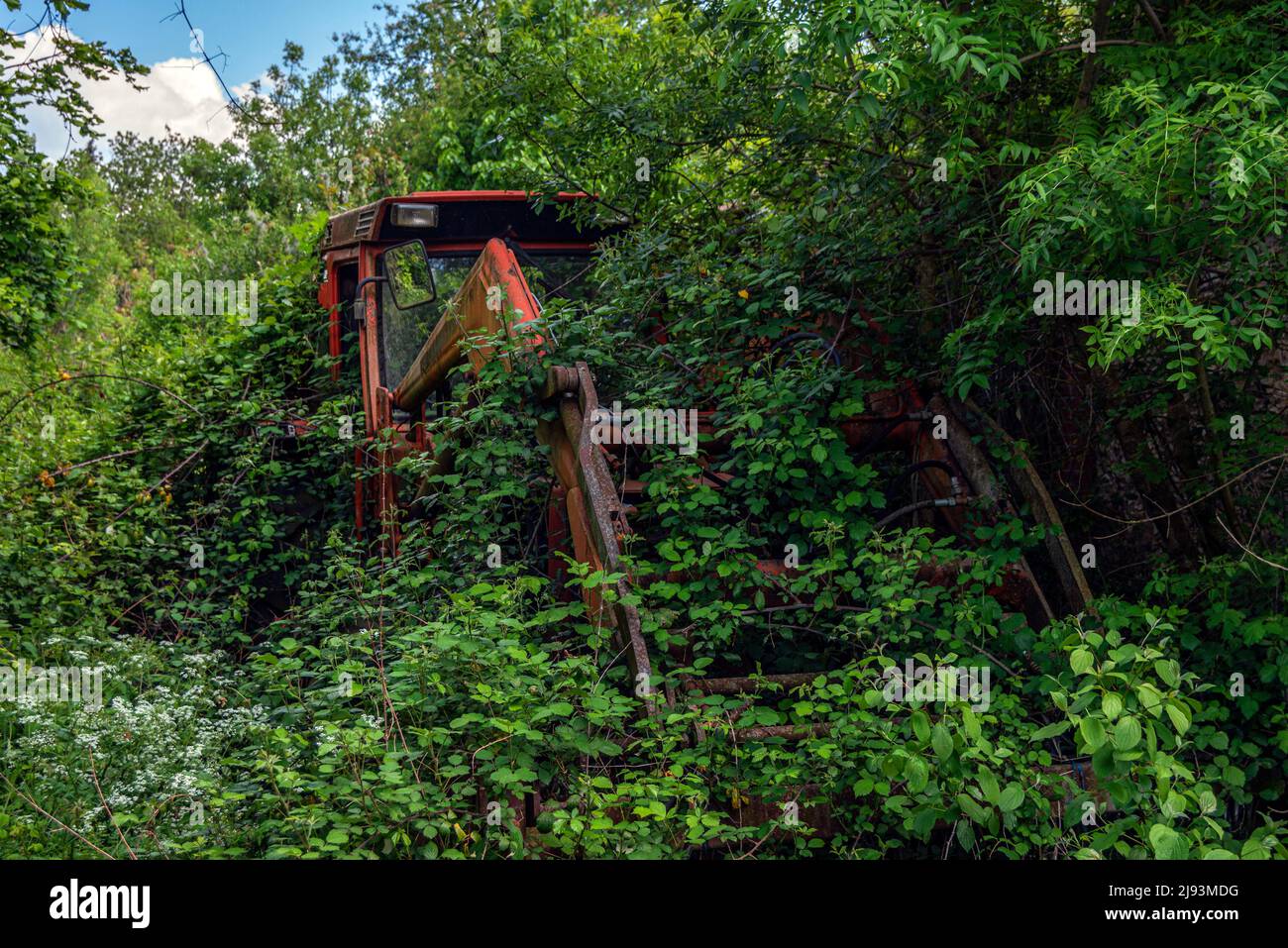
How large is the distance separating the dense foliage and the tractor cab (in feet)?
0.91

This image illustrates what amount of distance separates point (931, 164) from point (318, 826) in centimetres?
383

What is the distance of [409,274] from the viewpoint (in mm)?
6727

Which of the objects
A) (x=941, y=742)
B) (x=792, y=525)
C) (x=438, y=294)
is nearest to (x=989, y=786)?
(x=941, y=742)

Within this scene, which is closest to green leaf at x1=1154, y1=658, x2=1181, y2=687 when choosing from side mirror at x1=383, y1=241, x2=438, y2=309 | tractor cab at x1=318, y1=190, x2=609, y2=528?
tractor cab at x1=318, y1=190, x2=609, y2=528

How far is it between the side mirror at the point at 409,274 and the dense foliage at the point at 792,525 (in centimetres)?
79

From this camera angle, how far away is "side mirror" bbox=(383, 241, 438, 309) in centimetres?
667

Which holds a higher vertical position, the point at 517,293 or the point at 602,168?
the point at 602,168

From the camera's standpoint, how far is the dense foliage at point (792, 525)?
132 inches

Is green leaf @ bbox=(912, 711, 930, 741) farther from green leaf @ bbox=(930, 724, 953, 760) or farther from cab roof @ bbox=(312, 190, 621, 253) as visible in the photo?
cab roof @ bbox=(312, 190, 621, 253)

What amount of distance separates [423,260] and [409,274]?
0.14 meters

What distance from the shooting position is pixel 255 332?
845 centimetres

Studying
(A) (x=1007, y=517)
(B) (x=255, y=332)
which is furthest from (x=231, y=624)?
(A) (x=1007, y=517)
